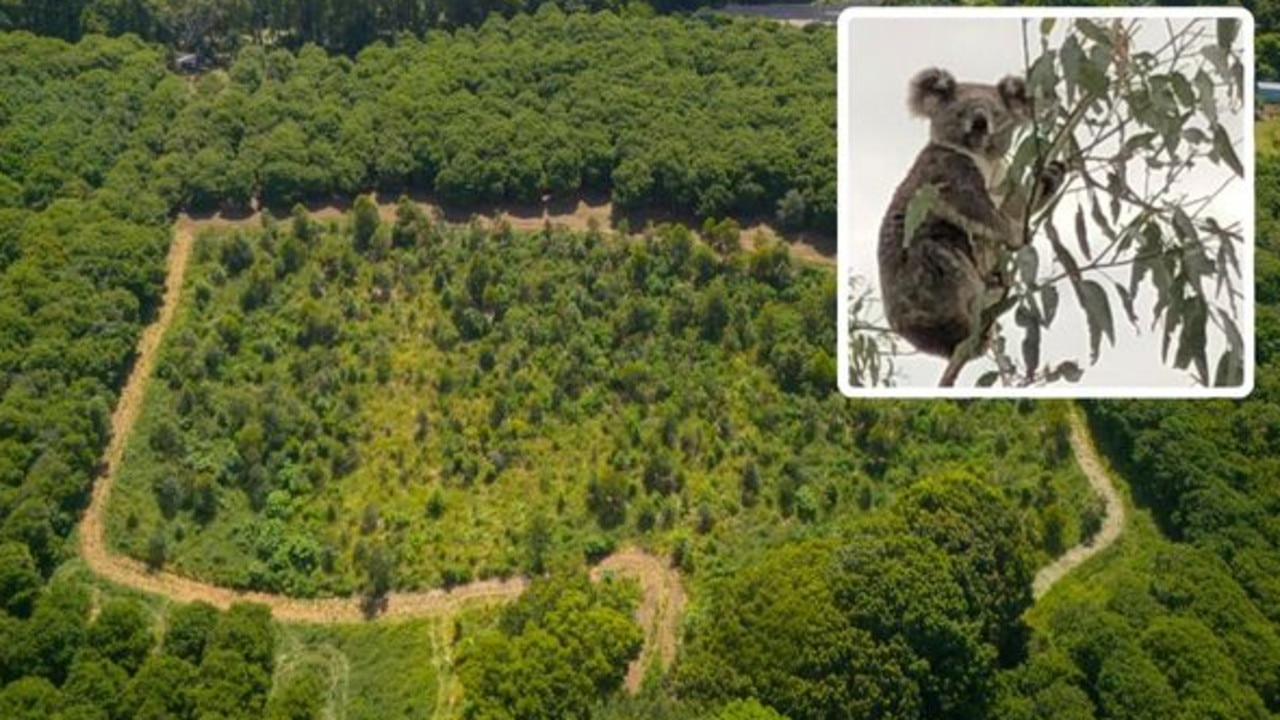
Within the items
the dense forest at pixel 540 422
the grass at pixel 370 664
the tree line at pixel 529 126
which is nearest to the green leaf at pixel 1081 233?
the dense forest at pixel 540 422

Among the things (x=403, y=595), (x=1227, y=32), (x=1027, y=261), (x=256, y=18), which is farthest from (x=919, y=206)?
(x=256, y=18)

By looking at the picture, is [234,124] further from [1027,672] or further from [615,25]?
[1027,672]

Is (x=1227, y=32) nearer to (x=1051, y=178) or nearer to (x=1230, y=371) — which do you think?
(x=1051, y=178)

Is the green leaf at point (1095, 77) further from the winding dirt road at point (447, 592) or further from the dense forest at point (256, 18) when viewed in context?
the dense forest at point (256, 18)

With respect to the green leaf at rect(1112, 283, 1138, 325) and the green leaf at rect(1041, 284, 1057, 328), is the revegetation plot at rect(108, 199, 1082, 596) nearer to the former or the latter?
the green leaf at rect(1112, 283, 1138, 325)

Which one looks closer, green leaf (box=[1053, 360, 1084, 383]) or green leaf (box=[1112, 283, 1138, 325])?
green leaf (box=[1112, 283, 1138, 325])

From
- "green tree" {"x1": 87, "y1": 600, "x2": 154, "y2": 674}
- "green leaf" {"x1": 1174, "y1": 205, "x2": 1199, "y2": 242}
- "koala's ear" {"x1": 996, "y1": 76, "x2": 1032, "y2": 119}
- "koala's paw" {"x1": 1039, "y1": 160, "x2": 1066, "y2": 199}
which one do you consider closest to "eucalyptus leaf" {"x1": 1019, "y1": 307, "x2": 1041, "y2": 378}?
"koala's paw" {"x1": 1039, "y1": 160, "x2": 1066, "y2": 199}

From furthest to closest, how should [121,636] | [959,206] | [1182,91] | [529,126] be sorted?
1. [529,126]
2. [121,636]
3. [1182,91]
4. [959,206]
